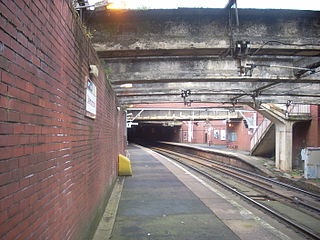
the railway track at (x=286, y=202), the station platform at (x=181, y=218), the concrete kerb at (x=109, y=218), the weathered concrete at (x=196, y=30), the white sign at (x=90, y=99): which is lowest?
the railway track at (x=286, y=202)

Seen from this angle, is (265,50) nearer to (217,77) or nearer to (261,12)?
(261,12)

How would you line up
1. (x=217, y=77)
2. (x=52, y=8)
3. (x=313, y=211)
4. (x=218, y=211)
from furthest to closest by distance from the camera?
(x=313, y=211) < (x=217, y=77) < (x=218, y=211) < (x=52, y=8)

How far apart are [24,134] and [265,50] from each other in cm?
648

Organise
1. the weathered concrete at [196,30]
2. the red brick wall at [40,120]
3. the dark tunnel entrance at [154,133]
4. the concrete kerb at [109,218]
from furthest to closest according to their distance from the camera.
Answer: the dark tunnel entrance at [154,133] → the weathered concrete at [196,30] → the concrete kerb at [109,218] → the red brick wall at [40,120]

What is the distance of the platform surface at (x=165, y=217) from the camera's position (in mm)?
6363

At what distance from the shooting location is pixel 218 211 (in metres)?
8.31

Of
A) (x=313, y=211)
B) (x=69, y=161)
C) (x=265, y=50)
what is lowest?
(x=313, y=211)

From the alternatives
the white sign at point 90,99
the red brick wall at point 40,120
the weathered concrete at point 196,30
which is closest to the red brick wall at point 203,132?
the weathered concrete at point 196,30

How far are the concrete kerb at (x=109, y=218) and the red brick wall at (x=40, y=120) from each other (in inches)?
81.2

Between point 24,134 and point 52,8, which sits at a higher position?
point 52,8

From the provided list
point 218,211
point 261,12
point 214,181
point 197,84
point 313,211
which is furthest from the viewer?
point 214,181

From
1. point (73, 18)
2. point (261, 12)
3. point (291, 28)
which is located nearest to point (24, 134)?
point (73, 18)

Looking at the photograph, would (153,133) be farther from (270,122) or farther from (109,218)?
(109,218)

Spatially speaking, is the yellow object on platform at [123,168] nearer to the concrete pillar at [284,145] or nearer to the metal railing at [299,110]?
the concrete pillar at [284,145]
